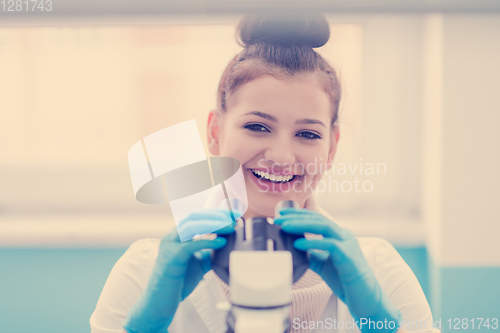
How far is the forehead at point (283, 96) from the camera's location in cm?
47

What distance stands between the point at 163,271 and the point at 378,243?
0.43 meters

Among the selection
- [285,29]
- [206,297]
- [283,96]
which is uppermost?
[285,29]

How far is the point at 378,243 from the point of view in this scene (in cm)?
66

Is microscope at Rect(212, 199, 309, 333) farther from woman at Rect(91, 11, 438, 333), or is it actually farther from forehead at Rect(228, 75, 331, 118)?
forehead at Rect(228, 75, 331, 118)

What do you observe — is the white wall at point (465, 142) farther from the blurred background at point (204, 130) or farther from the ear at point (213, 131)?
the ear at point (213, 131)

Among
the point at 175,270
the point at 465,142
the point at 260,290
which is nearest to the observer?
the point at 260,290

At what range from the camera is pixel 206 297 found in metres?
0.57

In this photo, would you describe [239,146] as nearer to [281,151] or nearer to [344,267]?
[281,151]

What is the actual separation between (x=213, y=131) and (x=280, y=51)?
16cm

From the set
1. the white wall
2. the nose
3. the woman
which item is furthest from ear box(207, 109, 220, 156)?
the white wall

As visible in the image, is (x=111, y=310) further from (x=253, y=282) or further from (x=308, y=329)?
(x=253, y=282)

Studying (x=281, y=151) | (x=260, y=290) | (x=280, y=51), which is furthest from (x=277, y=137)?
(x=260, y=290)

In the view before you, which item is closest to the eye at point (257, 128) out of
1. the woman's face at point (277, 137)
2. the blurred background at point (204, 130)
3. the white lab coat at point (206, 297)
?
the woman's face at point (277, 137)

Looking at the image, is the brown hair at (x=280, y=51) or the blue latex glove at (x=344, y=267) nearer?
the blue latex glove at (x=344, y=267)
